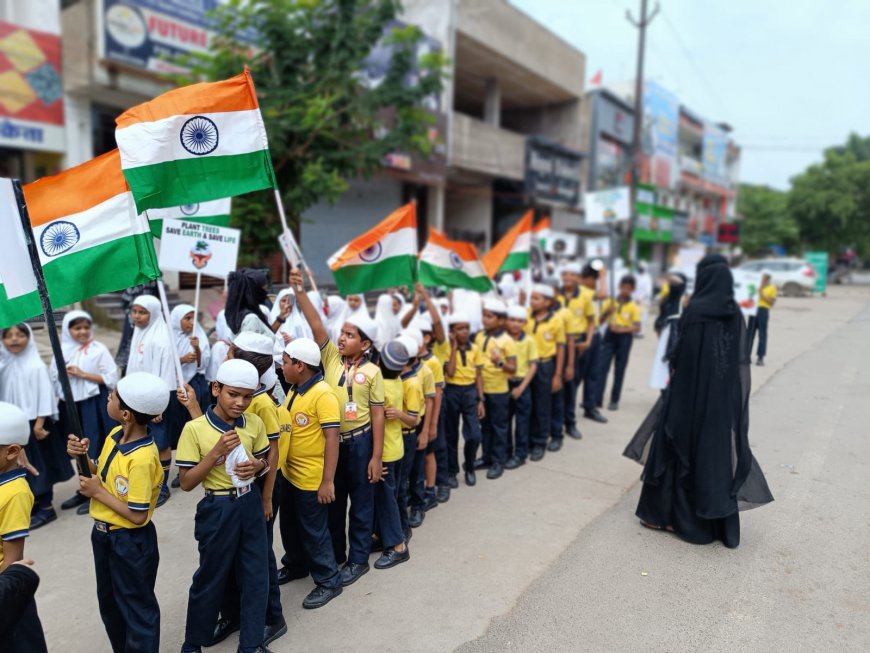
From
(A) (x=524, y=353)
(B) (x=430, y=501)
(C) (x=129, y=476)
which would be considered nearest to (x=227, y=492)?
(C) (x=129, y=476)

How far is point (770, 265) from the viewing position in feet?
85.1

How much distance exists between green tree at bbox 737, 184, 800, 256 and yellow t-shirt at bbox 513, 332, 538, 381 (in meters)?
35.8

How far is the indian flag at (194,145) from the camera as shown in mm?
3355

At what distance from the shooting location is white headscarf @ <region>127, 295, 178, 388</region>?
4934 mm

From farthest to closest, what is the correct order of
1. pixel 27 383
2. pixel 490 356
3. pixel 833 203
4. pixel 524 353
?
pixel 833 203 < pixel 524 353 < pixel 490 356 < pixel 27 383

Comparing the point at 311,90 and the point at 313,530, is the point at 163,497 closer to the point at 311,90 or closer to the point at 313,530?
the point at 313,530

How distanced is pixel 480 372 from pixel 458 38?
15786 mm

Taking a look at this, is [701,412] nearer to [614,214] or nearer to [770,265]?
[614,214]

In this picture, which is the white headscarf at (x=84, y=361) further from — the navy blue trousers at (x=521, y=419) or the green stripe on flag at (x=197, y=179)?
the navy blue trousers at (x=521, y=419)

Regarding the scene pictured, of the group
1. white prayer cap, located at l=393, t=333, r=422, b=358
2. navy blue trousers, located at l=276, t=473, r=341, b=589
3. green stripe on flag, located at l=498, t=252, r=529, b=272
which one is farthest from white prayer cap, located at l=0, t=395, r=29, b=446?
green stripe on flag, located at l=498, t=252, r=529, b=272

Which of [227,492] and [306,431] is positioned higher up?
[306,431]

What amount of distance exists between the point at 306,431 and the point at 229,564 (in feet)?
2.62

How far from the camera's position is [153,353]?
495 centimetres

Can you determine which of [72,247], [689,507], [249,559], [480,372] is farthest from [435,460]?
[72,247]
